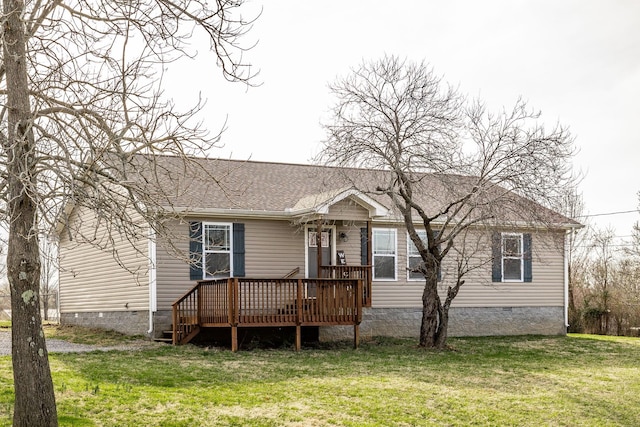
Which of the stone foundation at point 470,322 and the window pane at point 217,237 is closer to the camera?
the window pane at point 217,237

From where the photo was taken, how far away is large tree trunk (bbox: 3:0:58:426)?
7.79 metres

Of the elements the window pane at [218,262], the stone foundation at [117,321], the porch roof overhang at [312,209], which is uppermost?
the porch roof overhang at [312,209]

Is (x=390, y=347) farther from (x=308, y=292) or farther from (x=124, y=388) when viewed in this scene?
(x=124, y=388)

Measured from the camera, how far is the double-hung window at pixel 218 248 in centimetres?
1788

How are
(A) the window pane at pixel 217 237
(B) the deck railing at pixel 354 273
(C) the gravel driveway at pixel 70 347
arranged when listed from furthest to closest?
1. (B) the deck railing at pixel 354 273
2. (A) the window pane at pixel 217 237
3. (C) the gravel driveway at pixel 70 347

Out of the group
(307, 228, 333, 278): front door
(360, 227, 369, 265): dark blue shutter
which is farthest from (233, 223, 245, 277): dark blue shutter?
(360, 227, 369, 265): dark blue shutter

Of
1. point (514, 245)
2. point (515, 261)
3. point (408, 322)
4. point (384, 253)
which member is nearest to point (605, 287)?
point (515, 261)

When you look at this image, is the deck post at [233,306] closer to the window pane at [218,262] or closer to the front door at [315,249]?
the window pane at [218,262]

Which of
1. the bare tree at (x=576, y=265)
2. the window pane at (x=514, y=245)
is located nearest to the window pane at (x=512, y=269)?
the window pane at (x=514, y=245)

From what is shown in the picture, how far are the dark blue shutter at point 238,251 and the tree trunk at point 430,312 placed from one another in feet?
14.3

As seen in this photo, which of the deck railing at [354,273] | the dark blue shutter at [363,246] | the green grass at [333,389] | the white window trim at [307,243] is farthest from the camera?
the dark blue shutter at [363,246]

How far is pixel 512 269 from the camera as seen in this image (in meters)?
22.3

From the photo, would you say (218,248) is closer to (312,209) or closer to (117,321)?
(312,209)

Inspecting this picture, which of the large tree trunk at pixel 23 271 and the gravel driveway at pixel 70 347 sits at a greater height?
the large tree trunk at pixel 23 271
